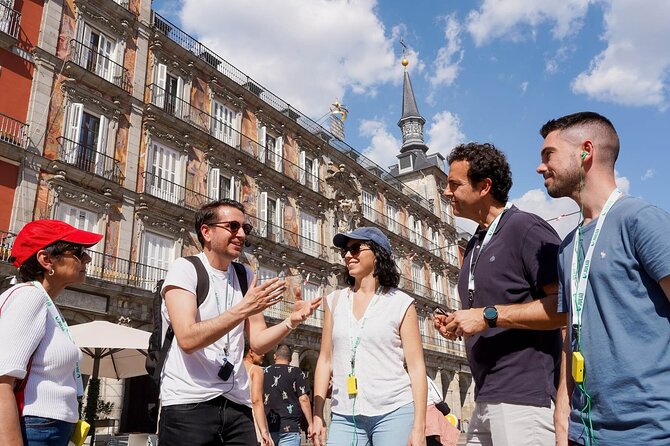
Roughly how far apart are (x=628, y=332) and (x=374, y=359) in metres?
1.60

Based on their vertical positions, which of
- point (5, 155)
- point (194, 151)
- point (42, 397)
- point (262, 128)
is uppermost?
point (262, 128)

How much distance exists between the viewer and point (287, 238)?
2327cm

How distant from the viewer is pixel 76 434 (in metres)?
2.61

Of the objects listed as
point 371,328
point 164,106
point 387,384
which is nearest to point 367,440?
point 387,384

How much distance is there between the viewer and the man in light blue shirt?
1733 mm

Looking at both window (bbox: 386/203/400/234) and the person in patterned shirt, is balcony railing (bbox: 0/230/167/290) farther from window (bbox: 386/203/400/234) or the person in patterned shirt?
window (bbox: 386/203/400/234)

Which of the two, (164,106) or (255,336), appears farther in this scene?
(164,106)

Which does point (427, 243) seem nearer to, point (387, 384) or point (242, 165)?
point (242, 165)

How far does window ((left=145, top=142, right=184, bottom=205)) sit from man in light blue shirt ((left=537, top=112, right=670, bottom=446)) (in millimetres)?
17051

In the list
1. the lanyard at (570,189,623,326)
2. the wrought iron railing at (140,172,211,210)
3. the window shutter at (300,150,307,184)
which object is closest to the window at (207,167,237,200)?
the wrought iron railing at (140,172,211,210)

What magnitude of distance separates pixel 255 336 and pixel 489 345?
1.43 meters

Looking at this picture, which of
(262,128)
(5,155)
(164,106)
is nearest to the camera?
(5,155)

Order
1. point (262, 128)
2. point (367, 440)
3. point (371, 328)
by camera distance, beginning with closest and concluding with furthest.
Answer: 1. point (367, 440)
2. point (371, 328)
3. point (262, 128)

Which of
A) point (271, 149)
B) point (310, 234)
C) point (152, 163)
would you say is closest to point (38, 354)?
point (152, 163)
